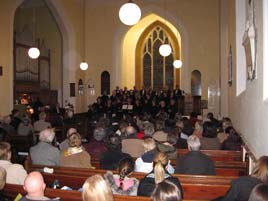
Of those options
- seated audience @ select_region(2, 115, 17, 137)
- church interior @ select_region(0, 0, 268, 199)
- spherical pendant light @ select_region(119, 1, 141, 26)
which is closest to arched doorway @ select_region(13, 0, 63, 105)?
church interior @ select_region(0, 0, 268, 199)

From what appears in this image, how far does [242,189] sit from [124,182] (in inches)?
44.8

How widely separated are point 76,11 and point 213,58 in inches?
252

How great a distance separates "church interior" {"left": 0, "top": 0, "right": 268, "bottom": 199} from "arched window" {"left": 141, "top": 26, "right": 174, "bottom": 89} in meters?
0.05

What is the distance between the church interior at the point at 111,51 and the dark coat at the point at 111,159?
8047 mm

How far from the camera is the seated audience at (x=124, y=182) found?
3555mm

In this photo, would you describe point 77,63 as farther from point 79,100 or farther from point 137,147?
point 137,147

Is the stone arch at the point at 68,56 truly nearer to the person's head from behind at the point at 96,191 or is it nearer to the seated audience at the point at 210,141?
the seated audience at the point at 210,141

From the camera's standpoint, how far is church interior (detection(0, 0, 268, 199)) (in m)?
14.6

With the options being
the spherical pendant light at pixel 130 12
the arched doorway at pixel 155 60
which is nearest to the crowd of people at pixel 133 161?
the spherical pendant light at pixel 130 12

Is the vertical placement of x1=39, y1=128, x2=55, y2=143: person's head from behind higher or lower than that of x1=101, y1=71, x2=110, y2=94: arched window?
lower

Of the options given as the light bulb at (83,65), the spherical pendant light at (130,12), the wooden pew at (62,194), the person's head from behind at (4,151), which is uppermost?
the spherical pendant light at (130,12)

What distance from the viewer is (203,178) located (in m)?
4.10

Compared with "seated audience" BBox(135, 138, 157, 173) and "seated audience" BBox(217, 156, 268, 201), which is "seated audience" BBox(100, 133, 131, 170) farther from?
"seated audience" BBox(217, 156, 268, 201)

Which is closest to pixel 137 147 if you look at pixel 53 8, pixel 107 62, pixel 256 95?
pixel 256 95
